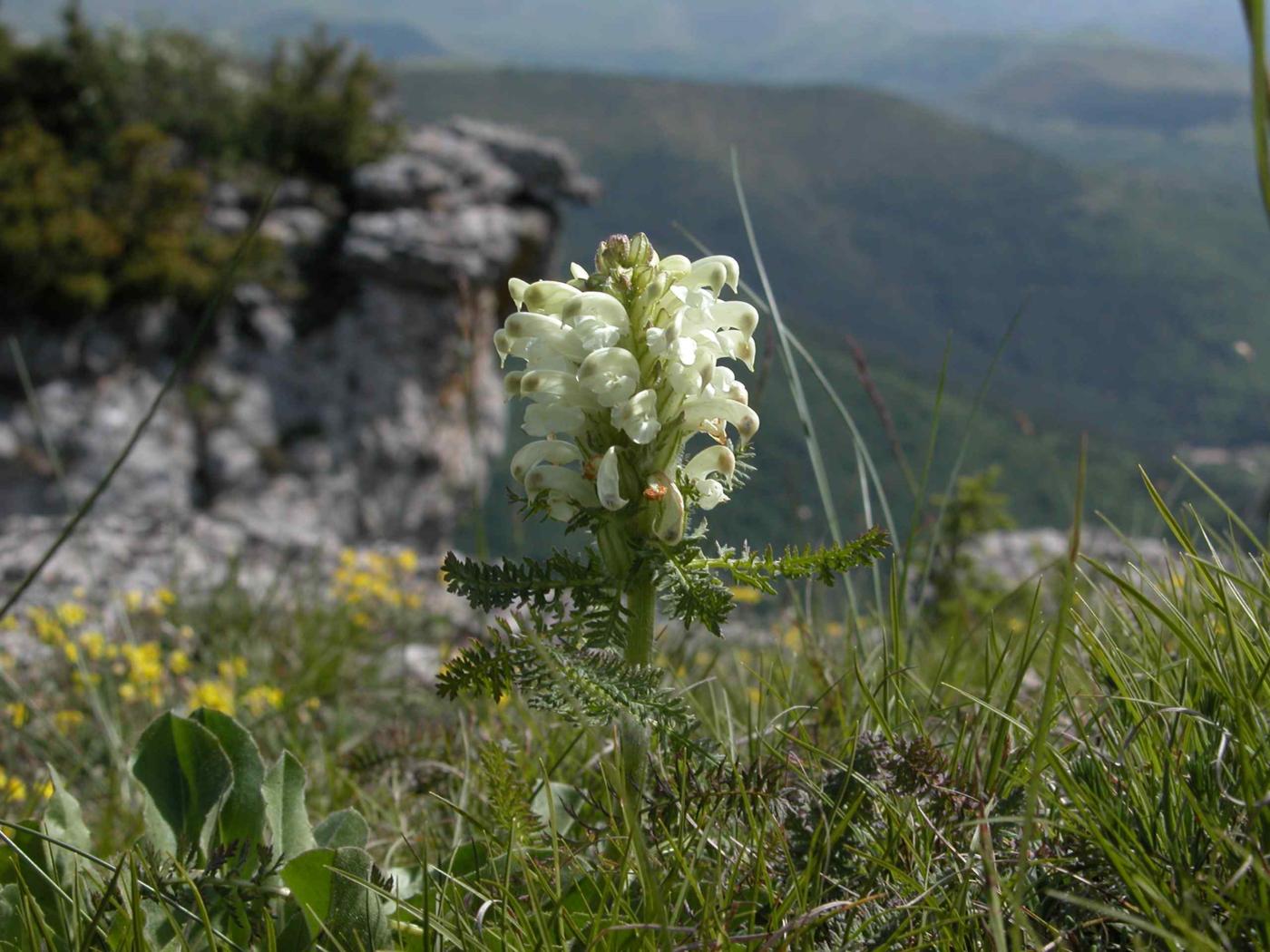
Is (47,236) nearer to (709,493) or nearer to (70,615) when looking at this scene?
(70,615)

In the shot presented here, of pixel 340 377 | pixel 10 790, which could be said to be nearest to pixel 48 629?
pixel 10 790

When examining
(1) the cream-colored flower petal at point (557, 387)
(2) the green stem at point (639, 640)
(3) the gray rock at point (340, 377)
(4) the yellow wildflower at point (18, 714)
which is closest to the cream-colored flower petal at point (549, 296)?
(1) the cream-colored flower petal at point (557, 387)

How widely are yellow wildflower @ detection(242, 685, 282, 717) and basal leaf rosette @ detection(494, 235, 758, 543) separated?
84.7 inches

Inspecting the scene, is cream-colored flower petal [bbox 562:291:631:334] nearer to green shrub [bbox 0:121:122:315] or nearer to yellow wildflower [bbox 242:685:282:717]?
yellow wildflower [bbox 242:685:282:717]

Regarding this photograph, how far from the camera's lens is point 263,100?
16.7m

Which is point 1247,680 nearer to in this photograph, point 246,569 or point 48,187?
point 246,569

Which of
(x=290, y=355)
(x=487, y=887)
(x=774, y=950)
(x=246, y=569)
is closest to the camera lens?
(x=774, y=950)

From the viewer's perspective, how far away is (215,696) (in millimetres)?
3379

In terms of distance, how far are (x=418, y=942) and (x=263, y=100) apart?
17.7 metres

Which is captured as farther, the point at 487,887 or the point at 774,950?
the point at 487,887

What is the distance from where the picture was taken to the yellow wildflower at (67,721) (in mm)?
3242

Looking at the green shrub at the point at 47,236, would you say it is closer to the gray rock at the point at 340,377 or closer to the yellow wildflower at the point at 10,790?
the gray rock at the point at 340,377

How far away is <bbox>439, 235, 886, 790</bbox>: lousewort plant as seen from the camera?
137 cm

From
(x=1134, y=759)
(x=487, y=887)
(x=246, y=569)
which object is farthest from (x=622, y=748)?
(x=246, y=569)
